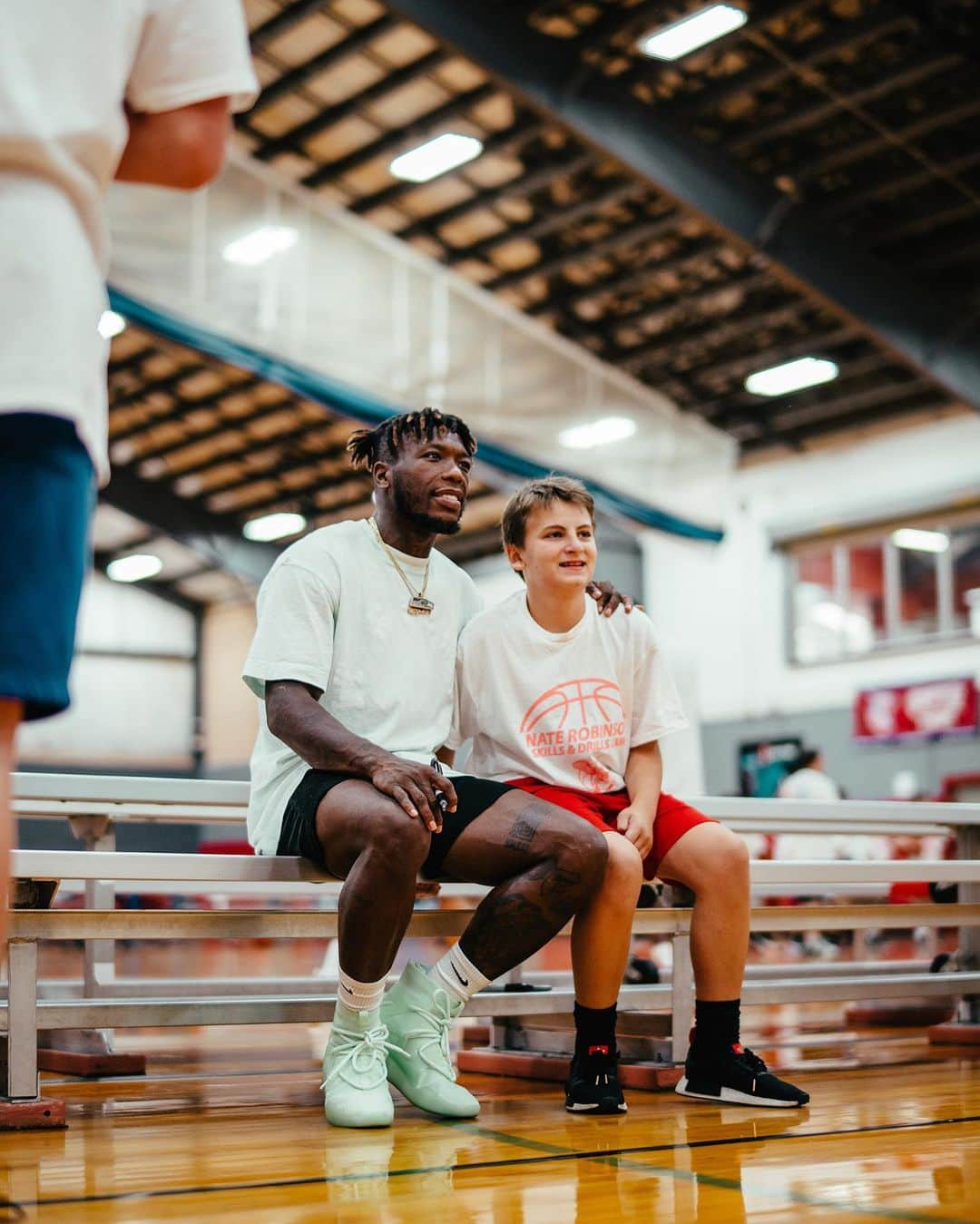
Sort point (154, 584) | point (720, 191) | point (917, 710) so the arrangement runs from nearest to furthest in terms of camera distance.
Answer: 1. point (720, 191)
2. point (917, 710)
3. point (154, 584)

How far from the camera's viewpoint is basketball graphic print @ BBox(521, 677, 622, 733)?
8.86ft

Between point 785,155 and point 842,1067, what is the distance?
29.9ft

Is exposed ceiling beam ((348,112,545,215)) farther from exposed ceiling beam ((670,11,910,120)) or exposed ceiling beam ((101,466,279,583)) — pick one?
exposed ceiling beam ((101,466,279,583))

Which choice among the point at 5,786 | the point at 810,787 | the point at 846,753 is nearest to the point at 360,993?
the point at 5,786

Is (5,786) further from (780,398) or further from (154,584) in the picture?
(154,584)

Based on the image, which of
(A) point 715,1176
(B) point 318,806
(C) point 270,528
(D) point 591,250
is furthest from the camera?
(C) point 270,528

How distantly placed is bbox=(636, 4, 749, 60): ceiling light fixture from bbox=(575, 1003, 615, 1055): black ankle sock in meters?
7.95

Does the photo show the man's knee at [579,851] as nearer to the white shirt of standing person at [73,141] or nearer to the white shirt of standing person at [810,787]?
the white shirt of standing person at [73,141]

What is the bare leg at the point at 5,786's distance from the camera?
41.5 inches

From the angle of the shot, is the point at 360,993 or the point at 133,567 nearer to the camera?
the point at 360,993

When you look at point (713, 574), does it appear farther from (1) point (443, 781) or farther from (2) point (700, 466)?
(1) point (443, 781)

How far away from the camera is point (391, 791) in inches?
89.6

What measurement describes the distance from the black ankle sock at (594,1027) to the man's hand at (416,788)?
1.45ft

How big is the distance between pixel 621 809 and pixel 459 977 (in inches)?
18.6
